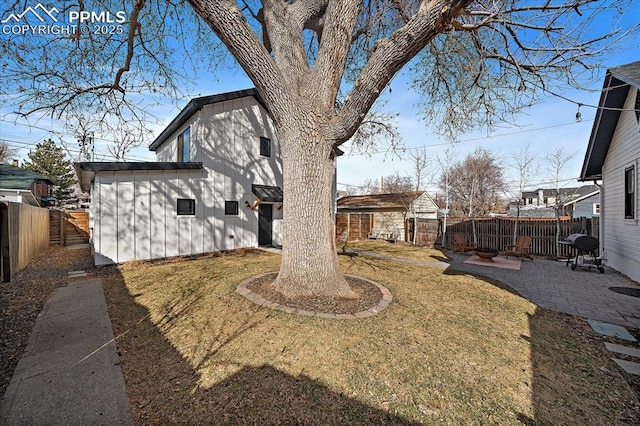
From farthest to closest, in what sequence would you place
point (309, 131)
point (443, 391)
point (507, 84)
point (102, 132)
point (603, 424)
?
point (102, 132), point (507, 84), point (309, 131), point (443, 391), point (603, 424)

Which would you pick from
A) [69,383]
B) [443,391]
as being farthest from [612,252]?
[69,383]

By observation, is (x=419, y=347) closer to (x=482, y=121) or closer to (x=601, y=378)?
(x=601, y=378)

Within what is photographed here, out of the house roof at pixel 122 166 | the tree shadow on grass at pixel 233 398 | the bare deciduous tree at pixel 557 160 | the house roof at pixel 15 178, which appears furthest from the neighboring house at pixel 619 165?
the house roof at pixel 15 178

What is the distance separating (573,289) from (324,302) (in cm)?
622

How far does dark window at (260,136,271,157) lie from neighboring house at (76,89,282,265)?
0.04m

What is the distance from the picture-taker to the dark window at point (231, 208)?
10156 mm

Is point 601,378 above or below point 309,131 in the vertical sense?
below

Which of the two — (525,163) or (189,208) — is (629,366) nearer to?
(189,208)

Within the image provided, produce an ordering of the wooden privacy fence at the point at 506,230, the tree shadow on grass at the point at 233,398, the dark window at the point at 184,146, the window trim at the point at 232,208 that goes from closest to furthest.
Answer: the tree shadow on grass at the point at 233,398 → the window trim at the point at 232,208 → the dark window at the point at 184,146 → the wooden privacy fence at the point at 506,230

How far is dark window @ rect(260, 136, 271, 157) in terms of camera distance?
11258mm

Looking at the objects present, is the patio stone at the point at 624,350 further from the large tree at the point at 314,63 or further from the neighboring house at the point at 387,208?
the neighboring house at the point at 387,208

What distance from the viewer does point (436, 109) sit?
7.66 m

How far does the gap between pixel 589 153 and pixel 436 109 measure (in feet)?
19.2

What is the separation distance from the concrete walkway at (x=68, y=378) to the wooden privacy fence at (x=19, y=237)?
1.67 meters
